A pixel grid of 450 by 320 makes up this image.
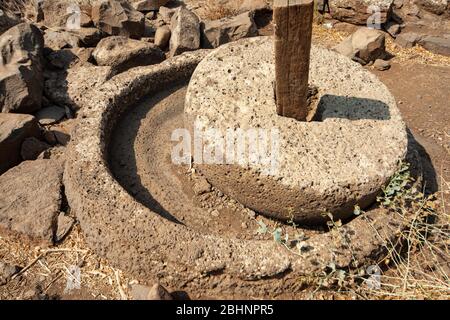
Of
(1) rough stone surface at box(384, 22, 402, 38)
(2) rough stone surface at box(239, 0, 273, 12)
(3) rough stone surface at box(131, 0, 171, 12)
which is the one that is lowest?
(1) rough stone surface at box(384, 22, 402, 38)

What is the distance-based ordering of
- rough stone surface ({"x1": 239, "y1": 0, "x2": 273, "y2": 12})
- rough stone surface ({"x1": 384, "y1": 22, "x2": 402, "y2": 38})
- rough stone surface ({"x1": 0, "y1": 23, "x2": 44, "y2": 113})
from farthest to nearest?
rough stone surface ({"x1": 239, "y1": 0, "x2": 273, "y2": 12})
rough stone surface ({"x1": 384, "y1": 22, "x2": 402, "y2": 38})
rough stone surface ({"x1": 0, "y1": 23, "x2": 44, "y2": 113})

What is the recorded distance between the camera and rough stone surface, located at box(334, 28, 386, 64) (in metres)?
5.50

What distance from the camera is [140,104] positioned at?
4059mm

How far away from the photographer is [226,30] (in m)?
5.39

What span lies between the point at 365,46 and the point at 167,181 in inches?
139

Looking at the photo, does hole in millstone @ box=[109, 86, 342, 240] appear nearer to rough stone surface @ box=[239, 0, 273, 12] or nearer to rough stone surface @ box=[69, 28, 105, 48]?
rough stone surface @ box=[69, 28, 105, 48]

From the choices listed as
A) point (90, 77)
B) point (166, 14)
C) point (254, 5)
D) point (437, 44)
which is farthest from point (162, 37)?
point (437, 44)

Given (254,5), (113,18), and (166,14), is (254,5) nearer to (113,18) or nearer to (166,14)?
(166,14)

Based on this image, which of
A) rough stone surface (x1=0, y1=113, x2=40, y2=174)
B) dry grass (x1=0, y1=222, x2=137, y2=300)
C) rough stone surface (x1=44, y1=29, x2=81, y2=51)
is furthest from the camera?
rough stone surface (x1=44, y1=29, x2=81, y2=51)

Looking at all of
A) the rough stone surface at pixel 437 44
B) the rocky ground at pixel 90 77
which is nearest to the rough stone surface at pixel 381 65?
the rocky ground at pixel 90 77

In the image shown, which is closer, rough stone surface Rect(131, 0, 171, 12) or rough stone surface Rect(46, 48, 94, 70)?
rough stone surface Rect(46, 48, 94, 70)

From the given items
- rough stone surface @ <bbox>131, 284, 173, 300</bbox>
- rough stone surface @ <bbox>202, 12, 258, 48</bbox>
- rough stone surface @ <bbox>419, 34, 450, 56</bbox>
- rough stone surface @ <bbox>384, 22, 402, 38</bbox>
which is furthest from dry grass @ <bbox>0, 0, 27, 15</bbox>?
rough stone surface @ <bbox>419, 34, 450, 56</bbox>

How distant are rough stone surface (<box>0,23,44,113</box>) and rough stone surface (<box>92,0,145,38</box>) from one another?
2.82ft

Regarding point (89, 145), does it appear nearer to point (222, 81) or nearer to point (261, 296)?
point (222, 81)
